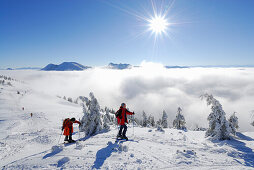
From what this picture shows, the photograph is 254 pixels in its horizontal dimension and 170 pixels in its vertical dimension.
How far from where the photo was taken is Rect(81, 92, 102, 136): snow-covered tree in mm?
21062

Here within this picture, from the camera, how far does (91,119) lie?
70.3ft

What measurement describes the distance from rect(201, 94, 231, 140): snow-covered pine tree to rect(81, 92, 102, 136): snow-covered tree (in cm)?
1491

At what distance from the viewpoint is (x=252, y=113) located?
1681cm

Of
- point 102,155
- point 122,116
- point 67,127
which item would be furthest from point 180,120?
point 102,155

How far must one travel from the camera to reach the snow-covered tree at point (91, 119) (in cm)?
2106

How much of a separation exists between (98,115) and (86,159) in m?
14.8

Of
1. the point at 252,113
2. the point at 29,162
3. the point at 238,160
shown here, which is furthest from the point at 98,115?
the point at 252,113

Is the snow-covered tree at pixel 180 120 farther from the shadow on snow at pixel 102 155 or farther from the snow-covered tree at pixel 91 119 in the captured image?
the shadow on snow at pixel 102 155

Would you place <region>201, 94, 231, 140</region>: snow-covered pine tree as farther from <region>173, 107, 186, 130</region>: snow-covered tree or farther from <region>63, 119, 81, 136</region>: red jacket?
<region>173, 107, 186, 130</region>: snow-covered tree

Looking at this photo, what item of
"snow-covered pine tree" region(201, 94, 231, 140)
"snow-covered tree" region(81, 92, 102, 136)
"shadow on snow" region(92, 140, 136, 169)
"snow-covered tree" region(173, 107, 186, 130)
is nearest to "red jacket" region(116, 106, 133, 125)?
"shadow on snow" region(92, 140, 136, 169)

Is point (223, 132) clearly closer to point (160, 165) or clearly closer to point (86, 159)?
point (160, 165)

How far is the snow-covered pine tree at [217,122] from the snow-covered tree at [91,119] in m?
14.9

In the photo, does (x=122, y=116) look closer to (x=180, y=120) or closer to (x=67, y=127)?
(x=67, y=127)

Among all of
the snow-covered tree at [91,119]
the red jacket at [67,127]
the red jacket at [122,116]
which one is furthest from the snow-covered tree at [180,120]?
the red jacket at [67,127]
